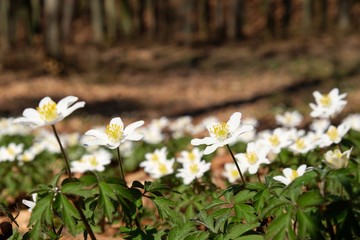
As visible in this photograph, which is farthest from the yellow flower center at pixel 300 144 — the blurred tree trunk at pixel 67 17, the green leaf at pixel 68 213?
the blurred tree trunk at pixel 67 17

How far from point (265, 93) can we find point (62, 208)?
477 inches

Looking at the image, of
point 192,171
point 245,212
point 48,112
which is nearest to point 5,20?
point 192,171

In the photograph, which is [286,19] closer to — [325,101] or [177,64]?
[177,64]

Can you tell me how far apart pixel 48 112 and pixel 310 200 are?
1080 millimetres

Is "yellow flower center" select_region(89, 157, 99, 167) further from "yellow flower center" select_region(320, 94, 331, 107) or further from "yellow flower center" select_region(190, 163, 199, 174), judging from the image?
"yellow flower center" select_region(320, 94, 331, 107)

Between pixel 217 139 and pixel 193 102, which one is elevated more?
pixel 217 139

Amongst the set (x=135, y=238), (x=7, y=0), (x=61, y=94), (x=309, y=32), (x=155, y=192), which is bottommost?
(x=309, y=32)

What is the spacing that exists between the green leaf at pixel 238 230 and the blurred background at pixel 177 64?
8.31 meters

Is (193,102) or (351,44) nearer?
(193,102)

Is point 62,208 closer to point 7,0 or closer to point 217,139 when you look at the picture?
point 217,139

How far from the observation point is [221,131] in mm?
2057

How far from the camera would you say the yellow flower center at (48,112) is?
74.9 inches

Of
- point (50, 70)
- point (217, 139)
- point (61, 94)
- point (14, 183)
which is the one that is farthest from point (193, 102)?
point (217, 139)

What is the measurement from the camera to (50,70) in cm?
1387
